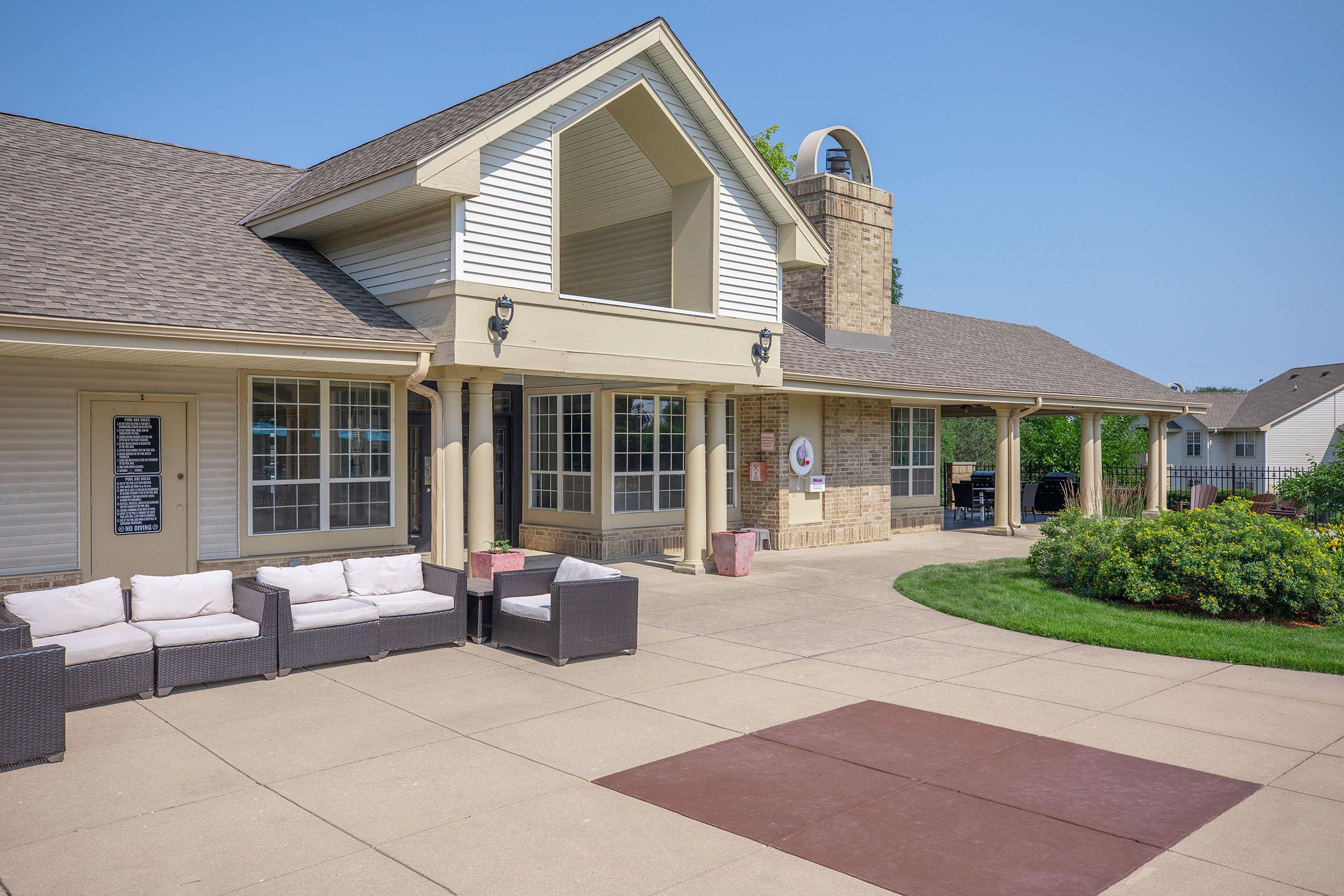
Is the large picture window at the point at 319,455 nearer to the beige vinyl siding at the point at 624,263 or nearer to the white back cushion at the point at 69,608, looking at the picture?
the white back cushion at the point at 69,608

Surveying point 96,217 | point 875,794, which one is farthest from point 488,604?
point 96,217

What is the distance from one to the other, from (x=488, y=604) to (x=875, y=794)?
4.98 metres

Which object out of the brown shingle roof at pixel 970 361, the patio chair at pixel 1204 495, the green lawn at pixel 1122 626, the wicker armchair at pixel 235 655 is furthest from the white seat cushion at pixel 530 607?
the patio chair at pixel 1204 495

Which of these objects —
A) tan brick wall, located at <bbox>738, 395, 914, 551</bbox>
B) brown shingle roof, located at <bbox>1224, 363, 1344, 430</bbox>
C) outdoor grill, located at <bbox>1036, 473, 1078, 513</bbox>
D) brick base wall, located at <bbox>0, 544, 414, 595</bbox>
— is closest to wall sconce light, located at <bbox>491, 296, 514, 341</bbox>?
brick base wall, located at <bbox>0, 544, 414, 595</bbox>

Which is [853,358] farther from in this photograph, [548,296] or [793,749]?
[793,749]

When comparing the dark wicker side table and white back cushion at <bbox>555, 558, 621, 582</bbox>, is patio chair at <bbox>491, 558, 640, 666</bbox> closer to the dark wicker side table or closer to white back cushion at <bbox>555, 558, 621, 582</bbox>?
white back cushion at <bbox>555, 558, 621, 582</bbox>

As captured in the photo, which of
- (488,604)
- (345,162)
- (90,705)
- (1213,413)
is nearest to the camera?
(90,705)

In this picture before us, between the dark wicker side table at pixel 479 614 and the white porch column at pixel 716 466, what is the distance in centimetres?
538

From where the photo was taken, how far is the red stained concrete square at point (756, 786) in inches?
199

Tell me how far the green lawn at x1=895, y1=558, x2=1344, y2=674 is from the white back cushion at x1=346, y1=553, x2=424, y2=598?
6083mm

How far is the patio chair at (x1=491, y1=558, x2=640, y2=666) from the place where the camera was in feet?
27.6

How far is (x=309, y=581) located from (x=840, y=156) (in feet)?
50.0

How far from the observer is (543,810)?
5.09 metres

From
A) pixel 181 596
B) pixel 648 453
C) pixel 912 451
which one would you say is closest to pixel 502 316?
pixel 181 596
